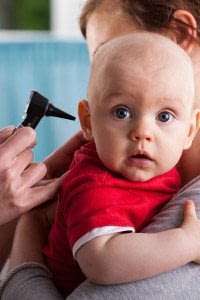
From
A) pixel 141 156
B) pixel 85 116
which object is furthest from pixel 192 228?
pixel 85 116

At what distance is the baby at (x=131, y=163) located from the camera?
0.91 meters

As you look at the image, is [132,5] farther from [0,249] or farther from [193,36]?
[0,249]

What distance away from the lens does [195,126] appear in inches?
41.0

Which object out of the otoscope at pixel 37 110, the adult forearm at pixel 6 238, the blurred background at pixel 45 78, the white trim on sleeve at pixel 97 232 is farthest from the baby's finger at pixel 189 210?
the blurred background at pixel 45 78

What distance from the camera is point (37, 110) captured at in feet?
3.83

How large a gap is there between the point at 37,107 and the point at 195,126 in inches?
12.3

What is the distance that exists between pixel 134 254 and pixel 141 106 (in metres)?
0.23

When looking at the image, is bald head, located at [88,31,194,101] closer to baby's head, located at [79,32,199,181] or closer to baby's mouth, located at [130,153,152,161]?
baby's head, located at [79,32,199,181]

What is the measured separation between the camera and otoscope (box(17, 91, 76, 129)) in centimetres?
116

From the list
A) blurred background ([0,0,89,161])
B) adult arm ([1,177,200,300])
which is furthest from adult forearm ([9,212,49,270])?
blurred background ([0,0,89,161])

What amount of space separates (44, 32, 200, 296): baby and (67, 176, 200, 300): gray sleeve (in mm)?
18

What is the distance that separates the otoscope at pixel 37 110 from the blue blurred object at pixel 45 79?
118 centimetres

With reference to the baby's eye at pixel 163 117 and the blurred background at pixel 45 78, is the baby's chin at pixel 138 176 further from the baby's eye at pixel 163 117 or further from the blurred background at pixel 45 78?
the blurred background at pixel 45 78

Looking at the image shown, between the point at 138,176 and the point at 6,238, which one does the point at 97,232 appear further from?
the point at 6,238
